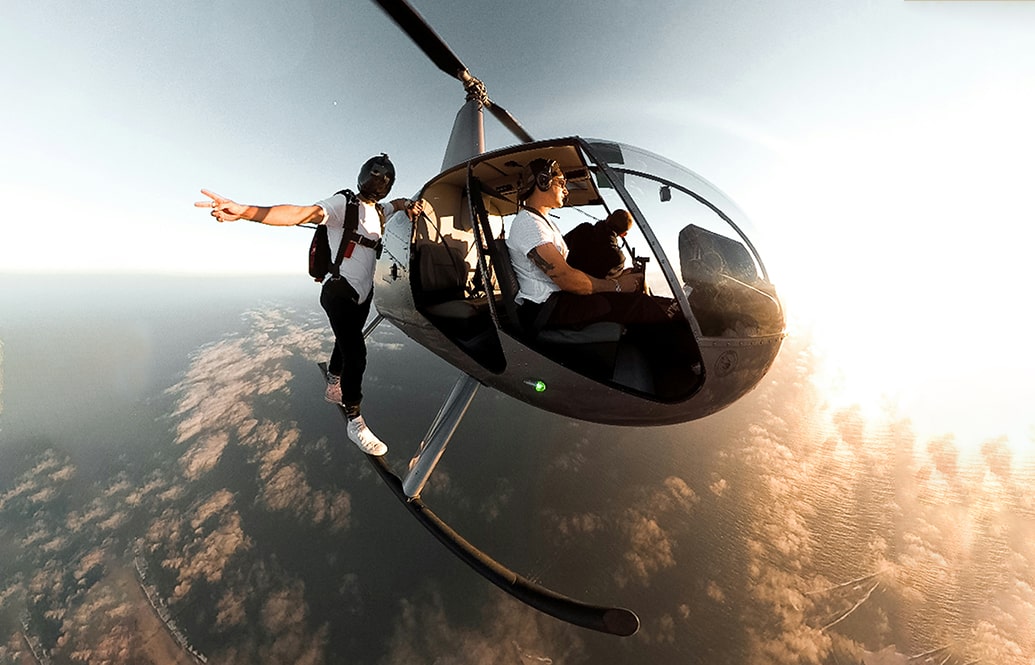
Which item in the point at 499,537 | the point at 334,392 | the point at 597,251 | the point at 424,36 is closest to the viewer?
the point at 597,251

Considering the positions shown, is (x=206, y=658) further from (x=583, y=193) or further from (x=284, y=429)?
(x=583, y=193)

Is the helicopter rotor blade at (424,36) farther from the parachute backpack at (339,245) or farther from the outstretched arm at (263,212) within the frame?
the outstretched arm at (263,212)

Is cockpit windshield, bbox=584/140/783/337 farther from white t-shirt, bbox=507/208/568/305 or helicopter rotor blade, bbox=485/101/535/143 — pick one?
helicopter rotor blade, bbox=485/101/535/143

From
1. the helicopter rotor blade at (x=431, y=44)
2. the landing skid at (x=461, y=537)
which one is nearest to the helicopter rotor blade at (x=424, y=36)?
the helicopter rotor blade at (x=431, y=44)

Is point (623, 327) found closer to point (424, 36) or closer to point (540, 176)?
point (540, 176)

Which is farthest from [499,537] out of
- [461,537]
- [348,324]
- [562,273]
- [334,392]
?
[562,273]

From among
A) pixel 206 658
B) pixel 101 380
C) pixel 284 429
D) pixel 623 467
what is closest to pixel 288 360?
pixel 284 429
